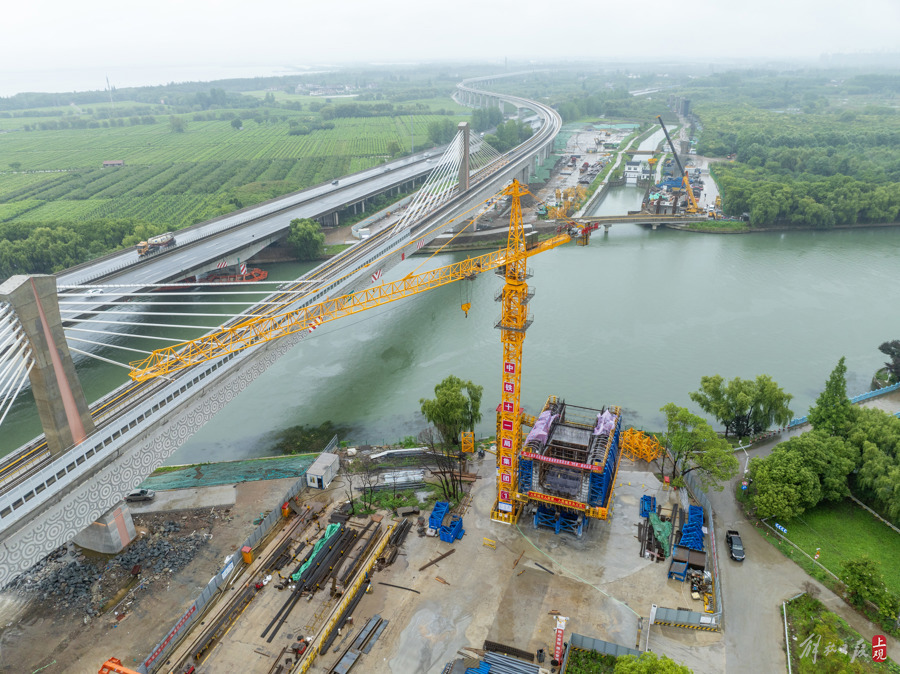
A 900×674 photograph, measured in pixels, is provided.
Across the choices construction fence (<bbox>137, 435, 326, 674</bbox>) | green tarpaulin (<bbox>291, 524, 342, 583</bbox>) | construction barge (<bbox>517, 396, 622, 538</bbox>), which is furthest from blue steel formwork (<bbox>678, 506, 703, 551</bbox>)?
construction fence (<bbox>137, 435, 326, 674</bbox>)

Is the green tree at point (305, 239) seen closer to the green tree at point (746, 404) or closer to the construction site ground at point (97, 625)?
the construction site ground at point (97, 625)

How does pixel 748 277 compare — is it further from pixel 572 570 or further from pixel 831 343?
pixel 572 570

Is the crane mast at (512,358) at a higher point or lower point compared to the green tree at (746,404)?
higher

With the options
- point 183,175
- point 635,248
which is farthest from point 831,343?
point 183,175

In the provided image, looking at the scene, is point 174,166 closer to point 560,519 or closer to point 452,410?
point 452,410

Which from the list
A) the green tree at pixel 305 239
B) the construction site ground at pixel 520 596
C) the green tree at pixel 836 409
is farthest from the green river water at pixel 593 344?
the construction site ground at pixel 520 596

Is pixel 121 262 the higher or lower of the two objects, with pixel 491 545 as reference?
higher
